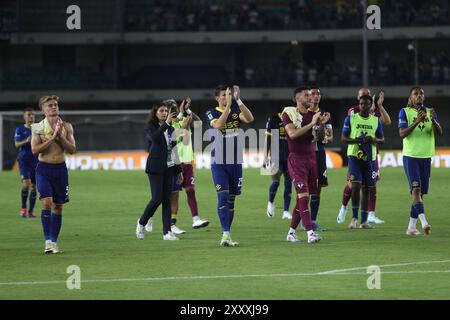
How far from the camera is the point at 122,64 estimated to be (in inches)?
2537

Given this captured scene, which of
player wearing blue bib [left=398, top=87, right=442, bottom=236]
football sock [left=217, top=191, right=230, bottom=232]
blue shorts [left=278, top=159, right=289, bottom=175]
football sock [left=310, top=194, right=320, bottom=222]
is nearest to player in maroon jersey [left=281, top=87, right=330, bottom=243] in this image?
football sock [left=217, top=191, right=230, bottom=232]

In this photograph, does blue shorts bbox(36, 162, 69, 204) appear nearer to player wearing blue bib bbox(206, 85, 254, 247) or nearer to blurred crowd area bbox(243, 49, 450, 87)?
player wearing blue bib bbox(206, 85, 254, 247)

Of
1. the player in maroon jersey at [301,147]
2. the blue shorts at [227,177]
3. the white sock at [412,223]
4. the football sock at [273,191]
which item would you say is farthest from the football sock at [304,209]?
the football sock at [273,191]

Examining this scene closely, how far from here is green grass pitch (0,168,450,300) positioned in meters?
11.5

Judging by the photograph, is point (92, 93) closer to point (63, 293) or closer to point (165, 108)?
point (165, 108)

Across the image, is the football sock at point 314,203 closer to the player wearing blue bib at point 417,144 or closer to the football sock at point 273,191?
the player wearing blue bib at point 417,144

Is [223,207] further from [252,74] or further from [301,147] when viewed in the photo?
[252,74]

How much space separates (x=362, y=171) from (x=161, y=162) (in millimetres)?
3971

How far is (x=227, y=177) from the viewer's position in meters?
15.8

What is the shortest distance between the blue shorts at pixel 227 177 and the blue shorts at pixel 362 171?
3.30 m

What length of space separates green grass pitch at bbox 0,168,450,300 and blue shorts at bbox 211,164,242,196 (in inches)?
36.2

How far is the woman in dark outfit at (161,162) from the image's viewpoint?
1669cm
